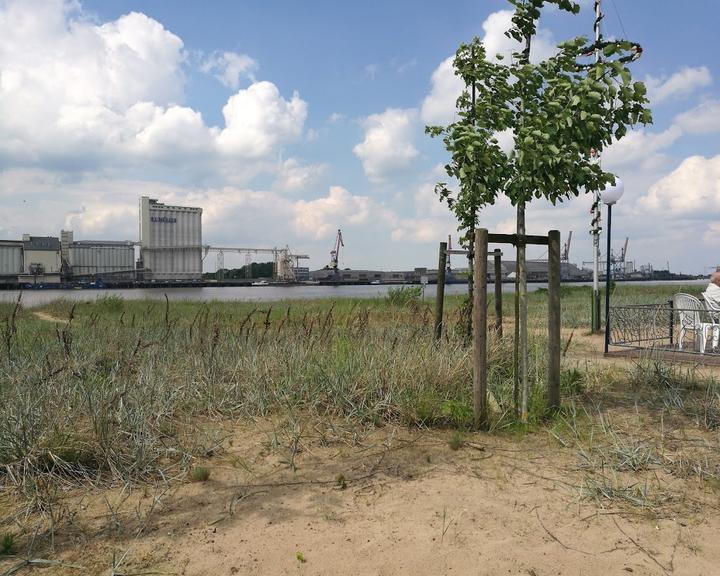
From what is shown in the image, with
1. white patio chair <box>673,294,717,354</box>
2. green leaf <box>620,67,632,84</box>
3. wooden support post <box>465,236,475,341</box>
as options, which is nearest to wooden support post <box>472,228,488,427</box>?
green leaf <box>620,67,632,84</box>

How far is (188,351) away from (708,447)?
541cm

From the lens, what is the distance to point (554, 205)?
4711mm

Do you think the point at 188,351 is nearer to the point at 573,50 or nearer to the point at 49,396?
the point at 49,396

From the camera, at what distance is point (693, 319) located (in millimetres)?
8523

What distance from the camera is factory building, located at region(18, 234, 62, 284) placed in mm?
109750

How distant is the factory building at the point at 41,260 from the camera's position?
110 metres

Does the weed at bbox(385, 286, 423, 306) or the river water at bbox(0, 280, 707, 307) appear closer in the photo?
the weed at bbox(385, 286, 423, 306)

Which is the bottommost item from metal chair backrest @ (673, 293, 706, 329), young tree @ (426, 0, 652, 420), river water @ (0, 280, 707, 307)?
river water @ (0, 280, 707, 307)

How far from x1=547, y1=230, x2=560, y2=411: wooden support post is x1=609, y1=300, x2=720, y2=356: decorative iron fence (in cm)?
354

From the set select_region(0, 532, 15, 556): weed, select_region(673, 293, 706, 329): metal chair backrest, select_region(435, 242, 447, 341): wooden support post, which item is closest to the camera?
select_region(0, 532, 15, 556): weed

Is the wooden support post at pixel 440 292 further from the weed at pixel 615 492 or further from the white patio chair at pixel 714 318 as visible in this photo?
the white patio chair at pixel 714 318

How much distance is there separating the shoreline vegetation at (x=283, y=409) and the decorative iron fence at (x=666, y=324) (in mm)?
1839

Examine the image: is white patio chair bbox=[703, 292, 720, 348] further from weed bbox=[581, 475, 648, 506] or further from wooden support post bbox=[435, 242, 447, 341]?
weed bbox=[581, 475, 648, 506]

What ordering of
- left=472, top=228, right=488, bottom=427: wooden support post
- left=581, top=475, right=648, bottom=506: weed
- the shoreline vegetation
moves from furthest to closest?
left=472, top=228, right=488, bottom=427: wooden support post < the shoreline vegetation < left=581, top=475, right=648, bottom=506: weed
